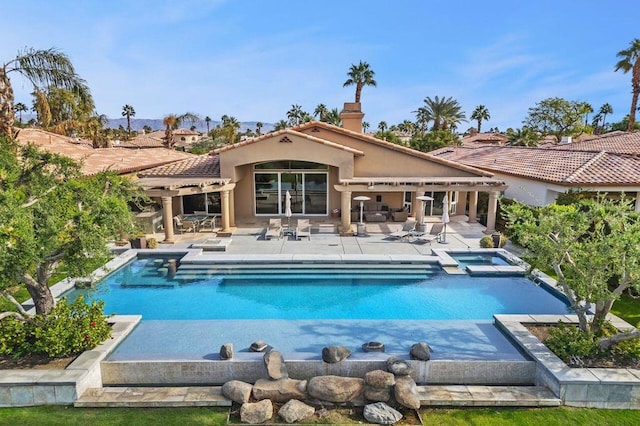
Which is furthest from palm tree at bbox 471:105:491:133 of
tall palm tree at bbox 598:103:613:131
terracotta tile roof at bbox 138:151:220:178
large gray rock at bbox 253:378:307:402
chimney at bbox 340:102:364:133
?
large gray rock at bbox 253:378:307:402

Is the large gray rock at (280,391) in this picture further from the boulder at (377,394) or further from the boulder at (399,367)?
the boulder at (399,367)

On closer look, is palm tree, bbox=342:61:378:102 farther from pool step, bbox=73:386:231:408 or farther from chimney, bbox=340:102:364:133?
pool step, bbox=73:386:231:408

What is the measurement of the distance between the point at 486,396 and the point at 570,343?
9.36ft

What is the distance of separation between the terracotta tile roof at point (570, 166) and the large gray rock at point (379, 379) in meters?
18.5

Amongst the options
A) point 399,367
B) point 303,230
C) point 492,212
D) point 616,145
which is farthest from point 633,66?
point 399,367

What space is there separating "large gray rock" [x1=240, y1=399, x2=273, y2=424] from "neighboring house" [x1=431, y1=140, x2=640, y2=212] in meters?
20.9

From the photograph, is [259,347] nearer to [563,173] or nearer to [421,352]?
[421,352]

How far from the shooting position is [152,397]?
359 inches

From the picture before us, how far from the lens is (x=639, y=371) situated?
943 cm

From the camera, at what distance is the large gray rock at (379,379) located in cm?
921

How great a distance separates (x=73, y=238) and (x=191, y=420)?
5027mm

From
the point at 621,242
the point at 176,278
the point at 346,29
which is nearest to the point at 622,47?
the point at 346,29

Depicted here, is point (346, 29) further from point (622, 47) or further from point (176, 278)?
point (622, 47)

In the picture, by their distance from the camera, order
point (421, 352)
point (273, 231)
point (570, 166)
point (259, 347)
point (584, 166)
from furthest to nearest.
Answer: point (570, 166)
point (584, 166)
point (273, 231)
point (259, 347)
point (421, 352)
